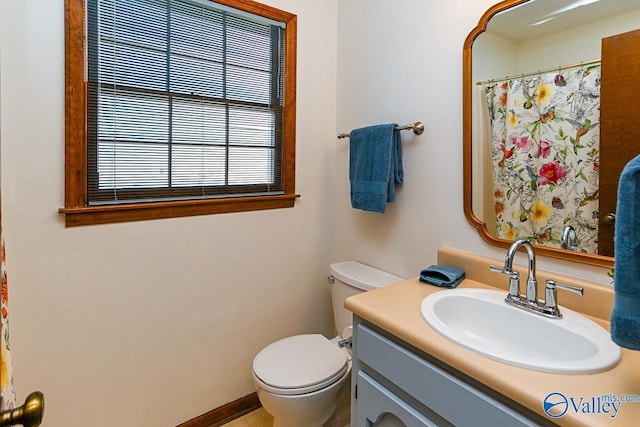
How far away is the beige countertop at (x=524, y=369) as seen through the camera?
26.9 inches

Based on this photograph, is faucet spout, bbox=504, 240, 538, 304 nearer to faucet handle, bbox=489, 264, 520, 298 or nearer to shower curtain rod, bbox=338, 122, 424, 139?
faucet handle, bbox=489, 264, 520, 298

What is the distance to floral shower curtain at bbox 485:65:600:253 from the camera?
1087mm

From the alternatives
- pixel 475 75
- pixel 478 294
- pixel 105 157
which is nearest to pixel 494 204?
pixel 478 294

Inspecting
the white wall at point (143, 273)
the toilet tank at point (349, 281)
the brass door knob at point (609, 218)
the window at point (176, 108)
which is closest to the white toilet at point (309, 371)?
the toilet tank at point (349, 281)

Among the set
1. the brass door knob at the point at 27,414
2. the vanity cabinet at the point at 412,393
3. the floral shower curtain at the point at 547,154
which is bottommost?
the vanity cabinet at the point at 412,393

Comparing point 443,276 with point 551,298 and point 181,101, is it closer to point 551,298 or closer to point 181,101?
point 551,298

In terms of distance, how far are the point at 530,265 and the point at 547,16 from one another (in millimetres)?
813

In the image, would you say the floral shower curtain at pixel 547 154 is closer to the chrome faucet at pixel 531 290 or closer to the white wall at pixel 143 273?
the chrome faucet at pixel 531 290

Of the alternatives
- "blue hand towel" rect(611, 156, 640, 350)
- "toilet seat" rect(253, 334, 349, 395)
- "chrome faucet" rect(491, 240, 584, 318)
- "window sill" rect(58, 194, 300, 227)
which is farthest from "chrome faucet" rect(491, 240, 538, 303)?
"window sill" rect(58, 194, 300, 227)

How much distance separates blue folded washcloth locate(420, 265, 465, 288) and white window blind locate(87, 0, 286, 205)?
2.96 ft

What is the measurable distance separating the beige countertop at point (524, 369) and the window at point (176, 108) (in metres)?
0.92

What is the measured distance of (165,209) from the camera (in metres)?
1.55

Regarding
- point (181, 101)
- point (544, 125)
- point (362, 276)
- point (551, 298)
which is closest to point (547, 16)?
point (544, 125)

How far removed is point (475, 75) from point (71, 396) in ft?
6.58
